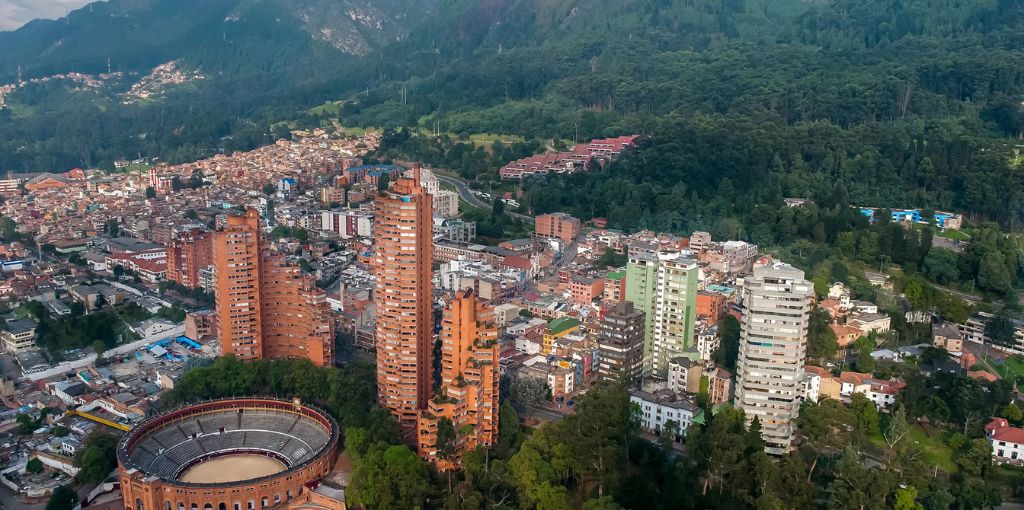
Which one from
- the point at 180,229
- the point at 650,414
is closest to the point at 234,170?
the point at 180,229

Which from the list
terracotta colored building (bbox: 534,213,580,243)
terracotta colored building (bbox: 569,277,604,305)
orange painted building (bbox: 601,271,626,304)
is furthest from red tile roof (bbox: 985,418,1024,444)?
terracotta colored building (bbox: 534,213,580,243)

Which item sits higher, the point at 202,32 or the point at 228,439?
the point at 202,32

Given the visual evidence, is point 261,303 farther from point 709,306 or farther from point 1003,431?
point 1003,431

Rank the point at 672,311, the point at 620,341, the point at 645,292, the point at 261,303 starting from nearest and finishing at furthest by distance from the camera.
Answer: the point at 620,341 → the point at 672,311 → the point at 645,292 → the point at 261,303

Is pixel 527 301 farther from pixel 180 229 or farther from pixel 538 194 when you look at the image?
pixel 180 229

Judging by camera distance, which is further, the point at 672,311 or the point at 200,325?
the point at 200,325

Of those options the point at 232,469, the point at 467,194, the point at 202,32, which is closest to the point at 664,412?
the point at 232,469
